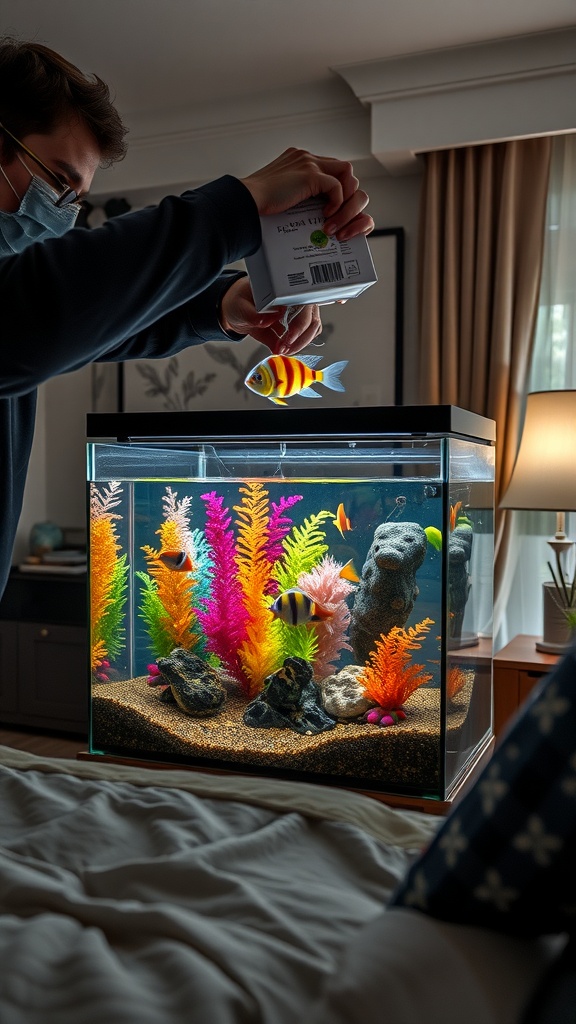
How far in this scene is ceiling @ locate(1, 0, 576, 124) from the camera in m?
2.86

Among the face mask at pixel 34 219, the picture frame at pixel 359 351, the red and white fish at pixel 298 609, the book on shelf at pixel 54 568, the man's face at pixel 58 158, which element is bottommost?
the book on shelf at pixel 54 568

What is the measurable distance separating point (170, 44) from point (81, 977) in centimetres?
331

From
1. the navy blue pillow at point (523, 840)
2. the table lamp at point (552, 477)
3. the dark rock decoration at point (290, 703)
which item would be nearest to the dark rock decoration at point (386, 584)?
the dark rock decoration at point (290, 703)

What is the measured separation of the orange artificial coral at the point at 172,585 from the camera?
183cm

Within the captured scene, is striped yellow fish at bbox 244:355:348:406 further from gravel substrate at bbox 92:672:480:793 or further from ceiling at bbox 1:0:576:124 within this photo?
ceiling at bbox 1:0:576:124

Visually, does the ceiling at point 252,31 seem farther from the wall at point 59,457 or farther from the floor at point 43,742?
the floor at point 43,742

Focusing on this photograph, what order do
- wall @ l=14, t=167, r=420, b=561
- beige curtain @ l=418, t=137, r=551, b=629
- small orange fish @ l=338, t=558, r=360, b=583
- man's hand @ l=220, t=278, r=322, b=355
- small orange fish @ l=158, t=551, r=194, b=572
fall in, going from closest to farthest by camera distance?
1. man's hand @ l=220, t=278, r=322, b=355
2. small orange fish @ l=338, t=558, r=360, b=583
3. small orange fish @ l=158, t=551, r=194, b=572
4. beige curtain @ l=418, t=137, r=551, b=629
5. wall @ l=14, t=167, r=420, b=561

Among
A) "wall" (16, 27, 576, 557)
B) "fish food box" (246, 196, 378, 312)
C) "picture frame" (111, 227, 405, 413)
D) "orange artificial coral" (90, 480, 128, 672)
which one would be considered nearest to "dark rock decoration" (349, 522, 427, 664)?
"orange artificial coral" (90, 480, 128, 672)

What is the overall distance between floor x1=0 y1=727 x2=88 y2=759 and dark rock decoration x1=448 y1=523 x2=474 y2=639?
7.54ft

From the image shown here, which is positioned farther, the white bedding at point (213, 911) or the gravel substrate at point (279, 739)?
the gravel substrate at point (279, 739)

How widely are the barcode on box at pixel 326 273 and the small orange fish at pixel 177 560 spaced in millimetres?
936

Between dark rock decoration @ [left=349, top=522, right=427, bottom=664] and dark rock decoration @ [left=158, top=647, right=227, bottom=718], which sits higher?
dark rock decoration @ [left=349, top=522, right=427, bottom=664]

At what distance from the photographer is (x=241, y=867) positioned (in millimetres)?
737

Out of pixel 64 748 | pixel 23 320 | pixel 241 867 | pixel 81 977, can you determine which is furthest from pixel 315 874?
pixel 64 748
